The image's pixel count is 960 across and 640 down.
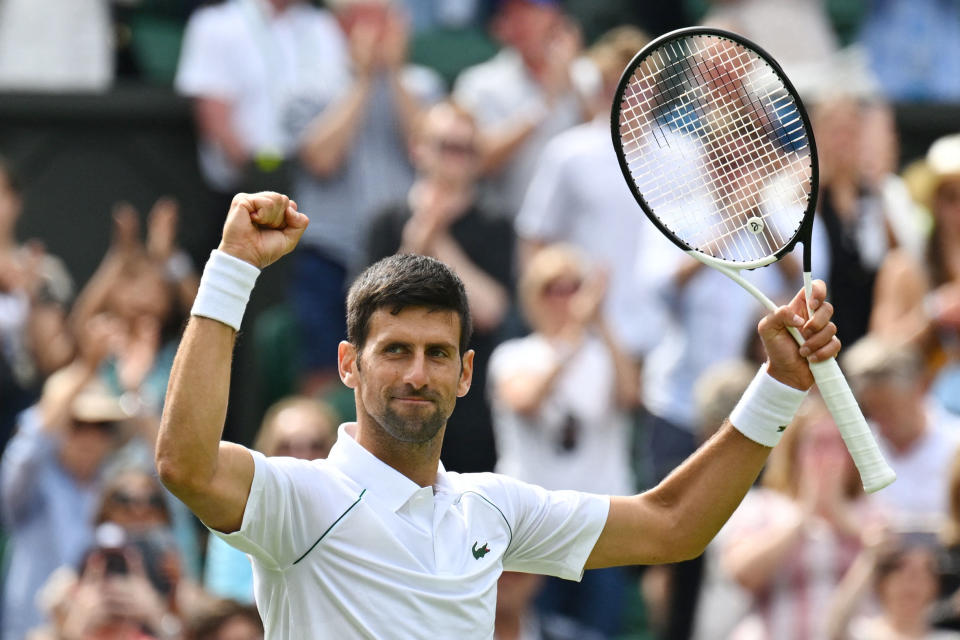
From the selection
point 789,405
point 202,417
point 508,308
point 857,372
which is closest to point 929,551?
point 857,372

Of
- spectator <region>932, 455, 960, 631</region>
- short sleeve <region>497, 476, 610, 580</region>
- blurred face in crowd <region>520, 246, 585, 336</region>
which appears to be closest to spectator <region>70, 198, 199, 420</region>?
blurred face in crowd <region>520, 246, 585, 336</region>

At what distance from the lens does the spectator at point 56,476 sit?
6828 mm

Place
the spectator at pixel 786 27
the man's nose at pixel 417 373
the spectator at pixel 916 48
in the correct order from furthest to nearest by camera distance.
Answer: the spectator at pixel 916 48 → the spectator at pixel 786 27 → the man's nose at pixel 417 373

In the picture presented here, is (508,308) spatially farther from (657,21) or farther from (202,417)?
(202,417)

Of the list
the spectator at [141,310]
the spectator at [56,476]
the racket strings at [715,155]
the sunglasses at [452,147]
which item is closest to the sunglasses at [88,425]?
the spectator at [56,476]

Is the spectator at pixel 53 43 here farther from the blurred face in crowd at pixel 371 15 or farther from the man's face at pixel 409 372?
the man's face at pixel 409 372

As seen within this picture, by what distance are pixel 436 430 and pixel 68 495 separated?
3861mm

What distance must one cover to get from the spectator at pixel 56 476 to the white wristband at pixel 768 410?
3.70m

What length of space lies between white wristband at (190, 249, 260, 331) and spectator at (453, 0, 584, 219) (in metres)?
4.97

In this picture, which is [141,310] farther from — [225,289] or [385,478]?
[225,289]

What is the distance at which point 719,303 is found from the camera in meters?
7.52

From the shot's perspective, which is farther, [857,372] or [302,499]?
[857,372]

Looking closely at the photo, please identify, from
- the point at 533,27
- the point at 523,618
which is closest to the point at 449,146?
the point at 533,27

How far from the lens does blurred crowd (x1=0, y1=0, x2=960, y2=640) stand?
6.39 m
